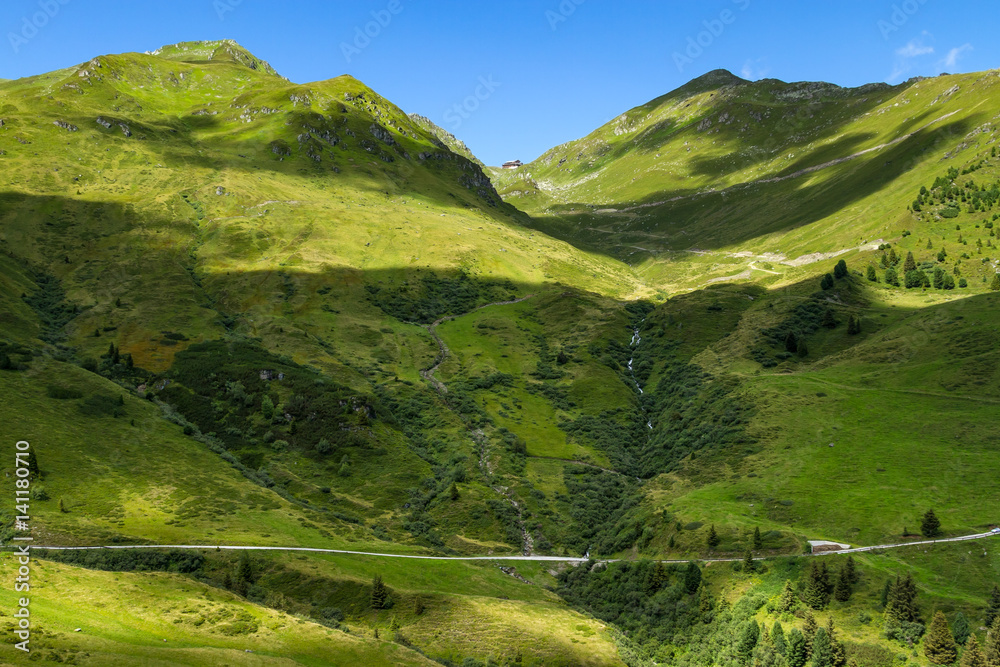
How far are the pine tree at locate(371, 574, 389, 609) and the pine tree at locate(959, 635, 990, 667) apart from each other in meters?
45.9

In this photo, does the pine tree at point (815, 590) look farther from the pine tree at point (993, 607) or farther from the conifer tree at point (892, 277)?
the conifer tree at point (892, 277)

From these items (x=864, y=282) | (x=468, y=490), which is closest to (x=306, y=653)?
(x=468, y=490)

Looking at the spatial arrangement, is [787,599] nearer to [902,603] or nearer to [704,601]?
[704,601]

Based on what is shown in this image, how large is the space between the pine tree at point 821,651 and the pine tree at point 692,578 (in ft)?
50.1

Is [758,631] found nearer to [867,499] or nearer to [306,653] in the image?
[867,499]

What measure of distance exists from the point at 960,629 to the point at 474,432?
72235 millimetres

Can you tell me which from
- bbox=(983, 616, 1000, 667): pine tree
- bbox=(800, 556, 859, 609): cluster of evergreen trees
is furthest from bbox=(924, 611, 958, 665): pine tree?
bbox=(800, 556, 859, 609): cluster of evergreen trees

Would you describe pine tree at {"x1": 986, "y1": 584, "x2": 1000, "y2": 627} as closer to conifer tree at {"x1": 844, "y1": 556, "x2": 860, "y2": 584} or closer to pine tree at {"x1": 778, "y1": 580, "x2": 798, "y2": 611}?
conifer tree at {"x1": 844, "y1": 556, "x2": 860, "y2": 584}

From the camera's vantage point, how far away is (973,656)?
39.7 m

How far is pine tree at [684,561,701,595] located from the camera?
5984cm

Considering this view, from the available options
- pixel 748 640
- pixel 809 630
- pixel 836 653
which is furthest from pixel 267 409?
pixel 836 653

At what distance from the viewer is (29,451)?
222 ft

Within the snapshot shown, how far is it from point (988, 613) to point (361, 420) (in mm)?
80175

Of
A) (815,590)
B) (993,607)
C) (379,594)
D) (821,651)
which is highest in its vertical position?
(993,607)
